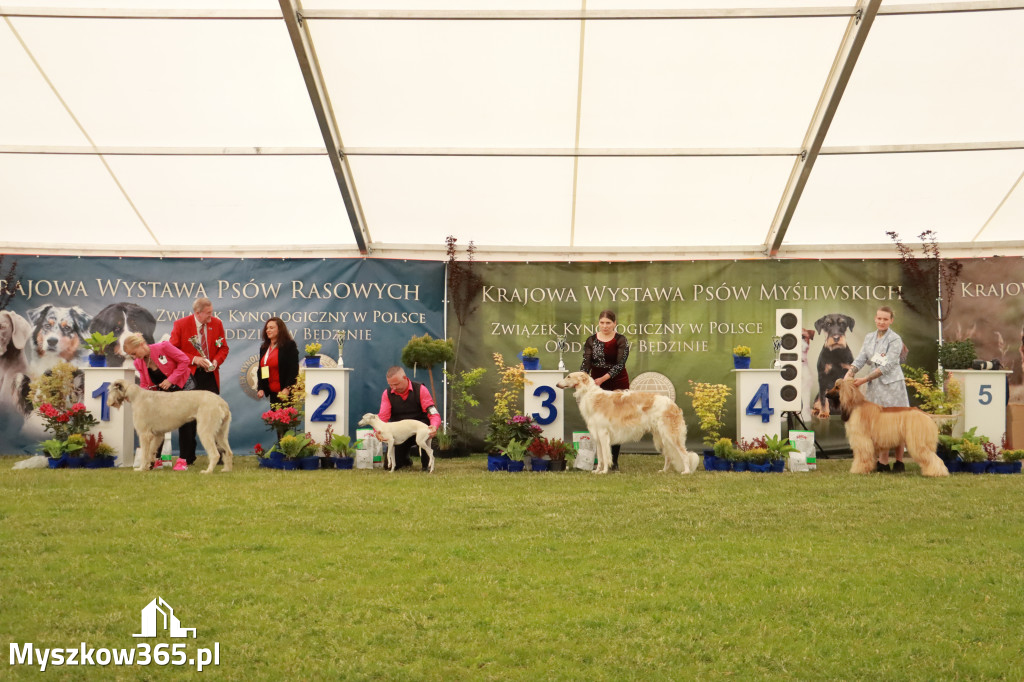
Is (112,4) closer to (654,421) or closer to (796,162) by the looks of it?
(654,421)

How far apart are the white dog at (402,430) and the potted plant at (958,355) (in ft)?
20.7

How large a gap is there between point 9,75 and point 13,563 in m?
7.09

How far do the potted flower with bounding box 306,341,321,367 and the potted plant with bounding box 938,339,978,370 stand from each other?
24.5 feet

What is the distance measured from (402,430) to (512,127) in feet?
12.1

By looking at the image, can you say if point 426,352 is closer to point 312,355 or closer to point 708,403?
point 312,355

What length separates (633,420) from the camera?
26.9 ft

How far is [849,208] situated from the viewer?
10.6m

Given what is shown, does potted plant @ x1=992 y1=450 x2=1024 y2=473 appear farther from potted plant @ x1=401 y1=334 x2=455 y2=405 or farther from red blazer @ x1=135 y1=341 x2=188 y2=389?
red blazer @ x1=135 y1=341 x2=188 y2=389

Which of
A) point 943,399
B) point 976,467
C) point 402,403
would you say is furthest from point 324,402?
point 943,399

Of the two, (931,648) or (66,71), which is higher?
(66,71)

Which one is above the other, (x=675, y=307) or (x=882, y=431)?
(x=675, y=307)

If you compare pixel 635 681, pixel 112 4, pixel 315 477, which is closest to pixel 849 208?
pixel 315 477

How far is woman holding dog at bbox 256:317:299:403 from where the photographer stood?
9.30 m
